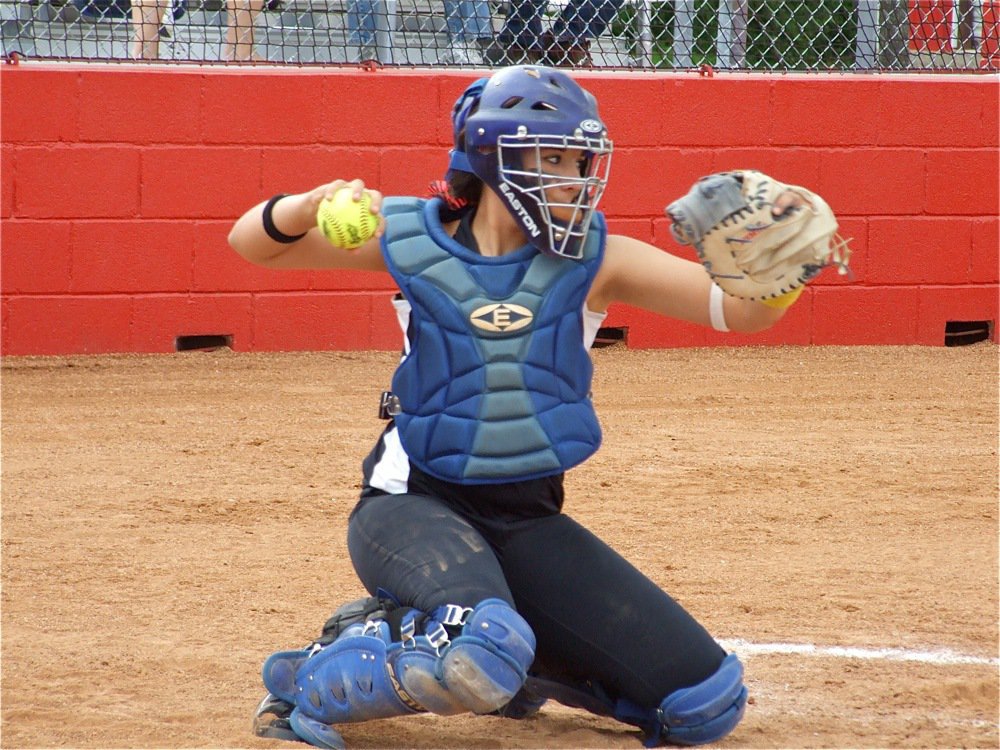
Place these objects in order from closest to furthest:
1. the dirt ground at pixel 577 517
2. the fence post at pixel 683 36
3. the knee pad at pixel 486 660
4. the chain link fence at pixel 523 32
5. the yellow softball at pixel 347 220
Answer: the knee pad at pixel 486 660 < the yellow softball at pixel 347 220 < the dirt ground at pixel 577 517 < the chain link fence at pixel 523 32 < the fence post at pixel 683 36

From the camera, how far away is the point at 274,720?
2.94m

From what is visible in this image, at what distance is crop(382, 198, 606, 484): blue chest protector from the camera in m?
2.92

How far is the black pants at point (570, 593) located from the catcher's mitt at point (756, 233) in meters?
0.74

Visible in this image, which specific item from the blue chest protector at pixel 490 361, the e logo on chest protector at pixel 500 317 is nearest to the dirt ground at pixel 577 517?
the blue chest protector at pixel 490 361

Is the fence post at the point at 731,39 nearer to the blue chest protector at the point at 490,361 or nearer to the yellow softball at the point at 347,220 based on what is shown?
the blue chest protector at the point at 490,361

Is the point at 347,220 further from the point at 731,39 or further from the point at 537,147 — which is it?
the point at 731,39

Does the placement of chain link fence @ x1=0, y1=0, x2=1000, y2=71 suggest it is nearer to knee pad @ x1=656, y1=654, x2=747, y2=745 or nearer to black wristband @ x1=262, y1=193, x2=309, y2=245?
black wristband @ x1=262, y1=193, x2=309, y2=245

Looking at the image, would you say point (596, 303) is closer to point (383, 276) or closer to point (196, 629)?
point (196, 629)

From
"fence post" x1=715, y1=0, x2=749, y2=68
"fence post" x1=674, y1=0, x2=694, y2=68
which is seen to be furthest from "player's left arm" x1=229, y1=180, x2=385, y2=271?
"fence post" x1=715, y1=0, x2=749, y2=68

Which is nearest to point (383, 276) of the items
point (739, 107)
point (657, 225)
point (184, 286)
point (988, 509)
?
point (184, 286)

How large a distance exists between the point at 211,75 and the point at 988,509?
5.12m

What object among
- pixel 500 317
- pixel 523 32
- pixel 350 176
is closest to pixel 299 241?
pixel 500 317

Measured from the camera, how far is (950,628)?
3.79m

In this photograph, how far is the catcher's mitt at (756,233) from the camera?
2771 millimetres
